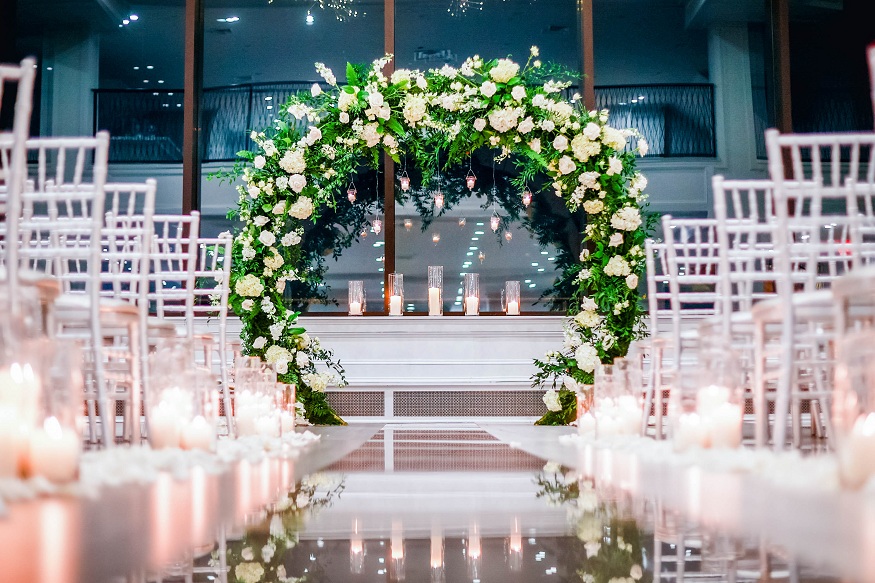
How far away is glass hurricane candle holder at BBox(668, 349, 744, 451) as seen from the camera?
2.89 metres

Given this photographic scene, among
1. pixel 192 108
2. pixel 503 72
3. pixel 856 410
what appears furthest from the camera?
pixel 192 108

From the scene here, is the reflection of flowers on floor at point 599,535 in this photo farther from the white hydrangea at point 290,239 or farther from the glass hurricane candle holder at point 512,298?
the glass hurricane candle holder at point 512,298

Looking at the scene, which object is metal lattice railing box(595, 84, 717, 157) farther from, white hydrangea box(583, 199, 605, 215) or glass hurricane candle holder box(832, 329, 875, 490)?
glass hurricane candle holder box(832, 329, 875, 490)

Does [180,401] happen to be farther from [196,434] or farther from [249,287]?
[249,287]

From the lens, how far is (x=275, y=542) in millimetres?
1416

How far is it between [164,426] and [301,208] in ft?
11.0

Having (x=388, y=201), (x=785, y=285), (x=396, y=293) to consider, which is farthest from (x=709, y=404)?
(x=388, y=201)

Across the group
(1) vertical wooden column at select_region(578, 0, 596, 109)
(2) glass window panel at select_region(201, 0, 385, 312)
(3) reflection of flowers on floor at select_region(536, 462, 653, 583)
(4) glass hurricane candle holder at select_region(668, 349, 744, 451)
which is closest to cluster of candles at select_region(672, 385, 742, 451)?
(4) glass hurricane candle holder at select_region(668, 349, 744, 451)

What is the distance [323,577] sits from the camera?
1.18 m

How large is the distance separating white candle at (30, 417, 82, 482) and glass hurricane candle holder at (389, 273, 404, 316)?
5.06 metres

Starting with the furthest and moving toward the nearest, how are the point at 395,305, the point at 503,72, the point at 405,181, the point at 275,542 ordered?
the point at 405,181, the point at 395,305, the point at 503,72, the point at 275,542

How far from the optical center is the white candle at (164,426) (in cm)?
283

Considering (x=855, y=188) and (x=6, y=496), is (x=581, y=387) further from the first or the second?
(x=6, y=496)

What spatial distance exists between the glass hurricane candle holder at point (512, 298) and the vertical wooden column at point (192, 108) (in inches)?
100
